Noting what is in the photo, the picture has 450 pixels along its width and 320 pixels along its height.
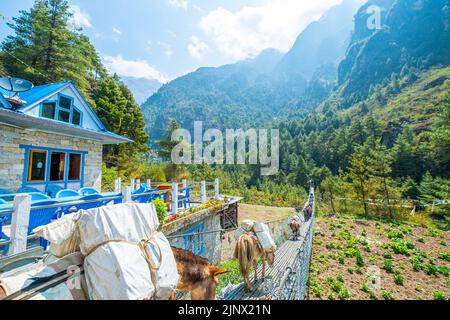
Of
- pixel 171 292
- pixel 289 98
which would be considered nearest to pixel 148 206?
pixel 171 292

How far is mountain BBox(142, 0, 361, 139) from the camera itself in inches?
4210

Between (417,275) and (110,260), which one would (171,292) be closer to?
(110,260)

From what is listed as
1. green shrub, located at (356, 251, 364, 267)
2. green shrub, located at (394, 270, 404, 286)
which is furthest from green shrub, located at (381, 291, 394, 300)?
green shrub, located at (356, 251, 364, 267)

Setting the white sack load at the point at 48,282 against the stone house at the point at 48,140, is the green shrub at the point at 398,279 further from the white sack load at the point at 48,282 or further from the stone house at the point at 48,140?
the stone house at the point at 48,140

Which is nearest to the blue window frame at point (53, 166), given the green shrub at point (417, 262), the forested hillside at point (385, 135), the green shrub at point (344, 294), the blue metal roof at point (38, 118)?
the blue metal roof at point (38, 118)

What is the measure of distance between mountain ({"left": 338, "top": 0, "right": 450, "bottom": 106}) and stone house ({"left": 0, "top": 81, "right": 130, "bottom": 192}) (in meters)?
96.4

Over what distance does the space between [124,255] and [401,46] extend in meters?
124

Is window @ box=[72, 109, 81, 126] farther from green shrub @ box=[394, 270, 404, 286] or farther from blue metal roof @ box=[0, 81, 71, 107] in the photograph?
green shrub @ box=[394, 270, 404, 286]

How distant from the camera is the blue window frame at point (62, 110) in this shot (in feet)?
21.0

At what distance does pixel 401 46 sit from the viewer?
276 ft

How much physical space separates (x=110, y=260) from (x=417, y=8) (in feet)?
448

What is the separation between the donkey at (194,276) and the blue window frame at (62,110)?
7.29m
